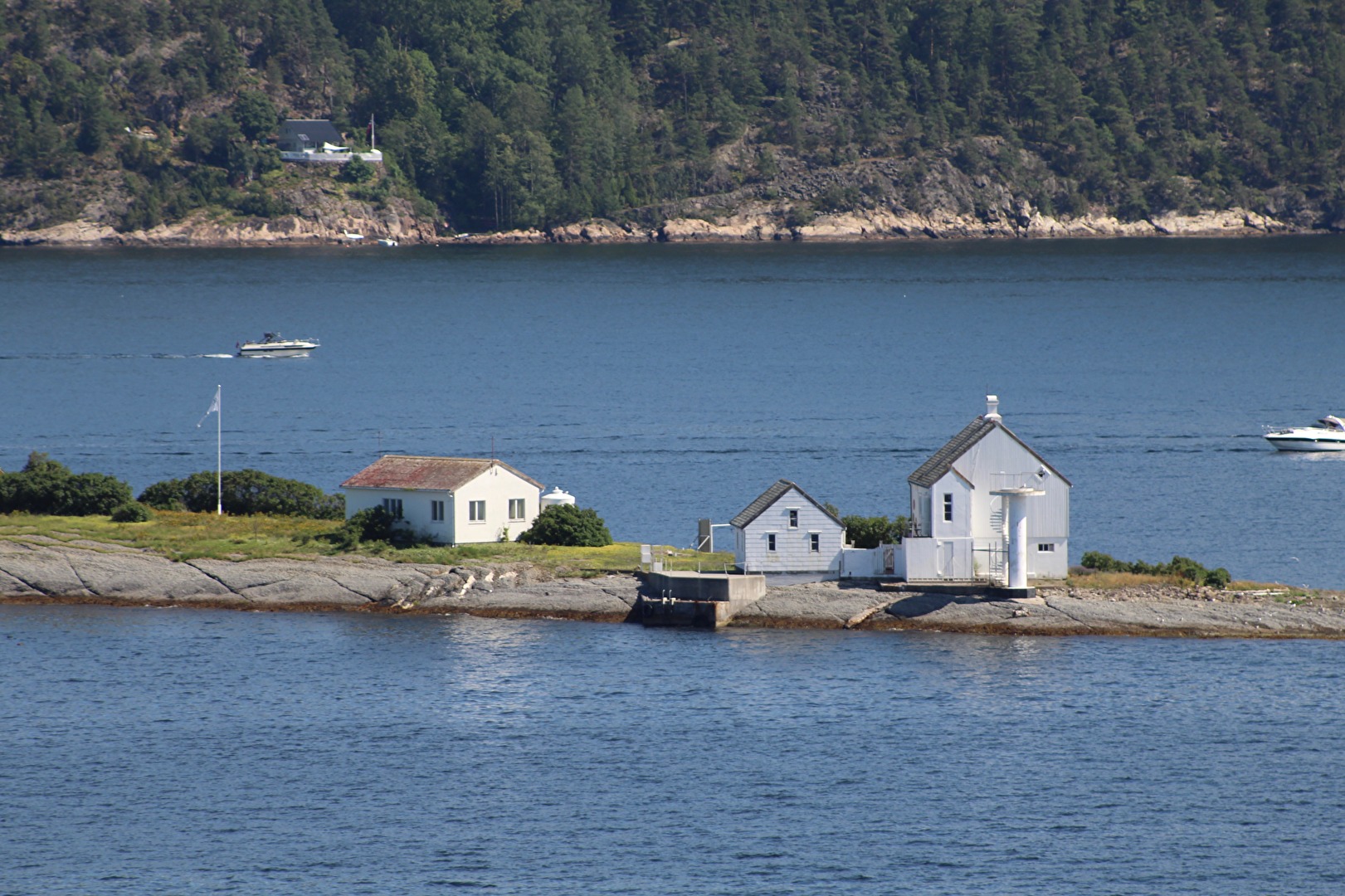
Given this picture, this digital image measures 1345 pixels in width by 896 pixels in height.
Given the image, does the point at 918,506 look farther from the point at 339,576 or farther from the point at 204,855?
the point at 204,855

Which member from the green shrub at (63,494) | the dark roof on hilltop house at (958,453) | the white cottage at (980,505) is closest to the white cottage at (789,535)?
the white cottage at (980,505)

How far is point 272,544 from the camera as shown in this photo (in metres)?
85.8

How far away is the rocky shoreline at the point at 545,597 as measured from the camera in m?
77.0

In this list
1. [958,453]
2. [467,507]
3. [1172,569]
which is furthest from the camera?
[467,507]

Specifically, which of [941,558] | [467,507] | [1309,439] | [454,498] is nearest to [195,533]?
[454,498]

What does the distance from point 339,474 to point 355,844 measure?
5736 cm

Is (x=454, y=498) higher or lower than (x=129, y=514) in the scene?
higher

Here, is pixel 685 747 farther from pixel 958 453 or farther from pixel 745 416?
pixel 745 416

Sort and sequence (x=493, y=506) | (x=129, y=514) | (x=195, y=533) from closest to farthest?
(x=493, y=506) < (x=195, y=533) < (x=129, y=514)

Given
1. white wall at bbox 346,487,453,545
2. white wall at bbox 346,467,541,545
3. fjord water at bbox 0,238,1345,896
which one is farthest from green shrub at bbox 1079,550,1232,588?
white wall at bbox 346,487,453,545

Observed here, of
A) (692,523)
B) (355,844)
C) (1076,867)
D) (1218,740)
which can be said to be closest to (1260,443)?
(692,523)

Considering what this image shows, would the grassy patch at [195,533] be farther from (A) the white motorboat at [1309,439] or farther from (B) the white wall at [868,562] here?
(A) the white motorboat at [1309,439]

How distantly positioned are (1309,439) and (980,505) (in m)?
53.7

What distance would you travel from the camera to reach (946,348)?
189875 millimetres
